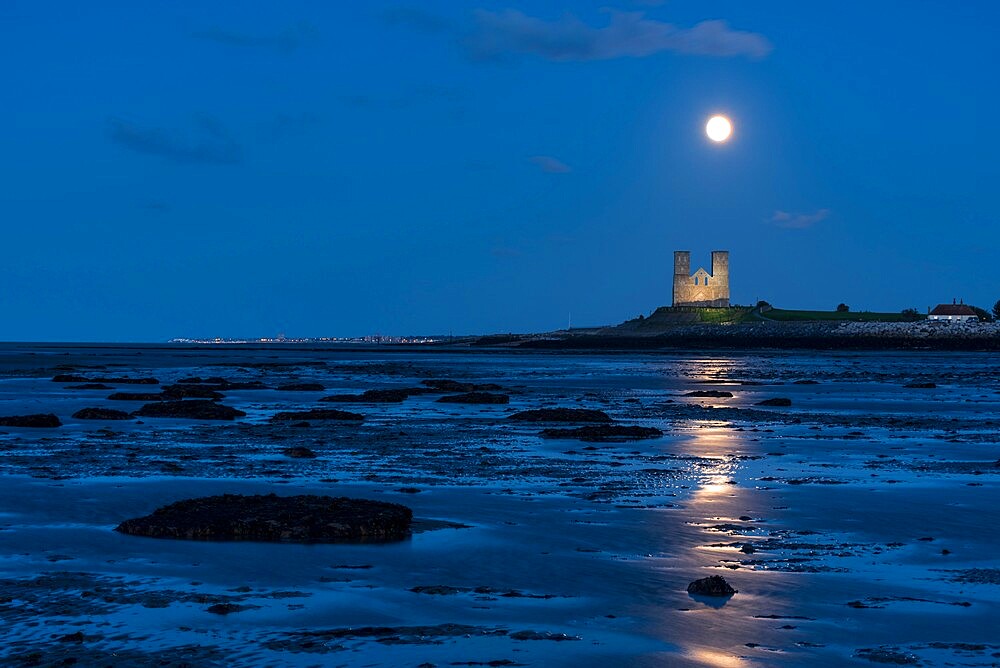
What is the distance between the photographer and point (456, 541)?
1143 cm

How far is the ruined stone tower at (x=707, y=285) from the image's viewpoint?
178 m

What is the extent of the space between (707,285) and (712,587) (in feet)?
566

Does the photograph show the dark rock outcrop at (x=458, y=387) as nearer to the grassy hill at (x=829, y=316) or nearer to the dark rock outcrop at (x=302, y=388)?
the dark rock outcrop at (x=302, y=388)

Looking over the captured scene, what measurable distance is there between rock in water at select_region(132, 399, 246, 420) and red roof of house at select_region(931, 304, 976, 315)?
13580cm

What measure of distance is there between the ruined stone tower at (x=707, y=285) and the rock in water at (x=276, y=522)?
547 ft

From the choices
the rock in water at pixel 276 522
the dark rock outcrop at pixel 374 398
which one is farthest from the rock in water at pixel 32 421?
the rock in water at pixel 276 522

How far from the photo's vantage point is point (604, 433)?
2255 cm

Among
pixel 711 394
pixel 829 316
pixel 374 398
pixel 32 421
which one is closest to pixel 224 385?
pixel 374 398

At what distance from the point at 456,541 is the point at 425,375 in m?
43.8

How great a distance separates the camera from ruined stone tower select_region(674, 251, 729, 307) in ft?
584

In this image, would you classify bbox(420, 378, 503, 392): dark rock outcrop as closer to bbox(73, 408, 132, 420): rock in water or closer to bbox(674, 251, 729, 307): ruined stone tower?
bbox(73, 408, 132, 420): rock in water

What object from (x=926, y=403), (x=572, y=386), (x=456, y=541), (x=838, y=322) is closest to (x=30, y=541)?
(x=456, y=541)

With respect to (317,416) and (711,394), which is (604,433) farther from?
(711,394)

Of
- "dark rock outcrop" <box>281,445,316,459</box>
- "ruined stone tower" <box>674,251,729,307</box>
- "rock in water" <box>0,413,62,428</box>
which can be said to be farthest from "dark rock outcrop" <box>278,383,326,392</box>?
"ruined stone tower" <box>674,251,729,307</box>
